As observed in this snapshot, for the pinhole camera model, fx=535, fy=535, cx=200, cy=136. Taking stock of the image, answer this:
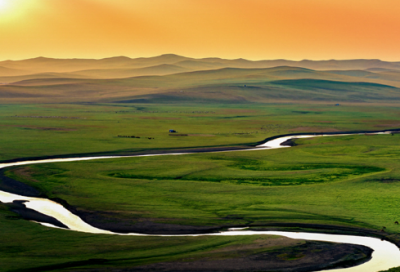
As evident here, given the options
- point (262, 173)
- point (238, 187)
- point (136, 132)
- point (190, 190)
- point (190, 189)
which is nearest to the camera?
point (190, 190)

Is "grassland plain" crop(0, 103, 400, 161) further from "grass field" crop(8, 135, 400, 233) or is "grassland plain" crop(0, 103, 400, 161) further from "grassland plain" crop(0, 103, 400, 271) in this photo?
"grass field" crop(8, 135, 400, 233)

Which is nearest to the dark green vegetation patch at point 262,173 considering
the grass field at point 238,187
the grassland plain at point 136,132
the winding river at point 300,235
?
the grass field at point 238,187

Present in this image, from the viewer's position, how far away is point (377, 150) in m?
63.8

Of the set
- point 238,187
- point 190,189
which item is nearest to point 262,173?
point 238,187

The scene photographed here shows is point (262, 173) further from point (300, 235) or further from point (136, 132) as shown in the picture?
point (136, 132)

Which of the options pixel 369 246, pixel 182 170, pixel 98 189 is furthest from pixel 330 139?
pixel 369 246

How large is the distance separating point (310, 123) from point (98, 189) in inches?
2755

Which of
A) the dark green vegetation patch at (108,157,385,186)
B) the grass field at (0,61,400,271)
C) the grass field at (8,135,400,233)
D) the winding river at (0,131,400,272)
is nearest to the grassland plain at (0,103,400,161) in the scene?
the grass field at (0,61,400,271)

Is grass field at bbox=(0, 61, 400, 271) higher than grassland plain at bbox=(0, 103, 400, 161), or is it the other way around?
grassland plain at bbox=(0, 103, 400, 161)

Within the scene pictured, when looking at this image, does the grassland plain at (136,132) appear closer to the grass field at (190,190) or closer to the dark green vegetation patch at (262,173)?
the grass field at (190,190)

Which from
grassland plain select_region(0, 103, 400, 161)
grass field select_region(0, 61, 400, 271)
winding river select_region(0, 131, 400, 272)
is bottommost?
winding river select_region(0, 131, 400, 272)

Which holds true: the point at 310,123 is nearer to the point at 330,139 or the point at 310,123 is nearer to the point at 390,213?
the point at 330,139

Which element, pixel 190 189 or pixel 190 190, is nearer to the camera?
pixel 190 190

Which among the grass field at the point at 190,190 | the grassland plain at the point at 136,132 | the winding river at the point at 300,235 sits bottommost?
the winding river at the point at 300,235
